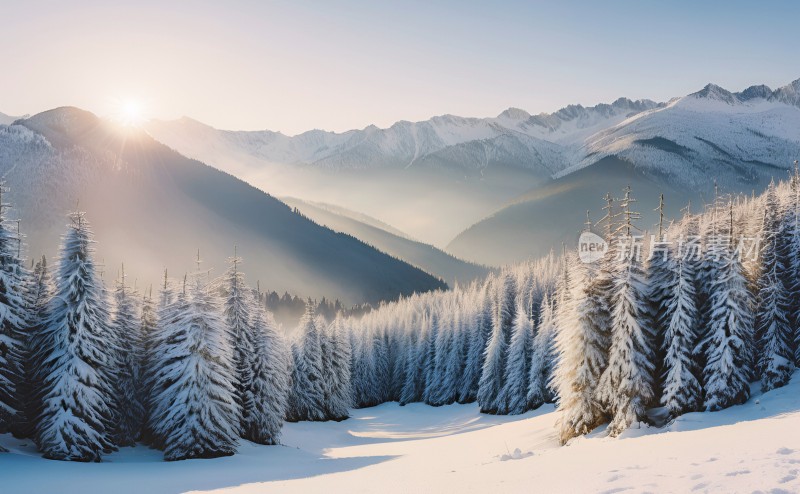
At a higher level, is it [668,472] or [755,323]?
[755,323]

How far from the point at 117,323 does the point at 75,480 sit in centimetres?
1400

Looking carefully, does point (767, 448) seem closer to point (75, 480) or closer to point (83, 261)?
point (75, 480)

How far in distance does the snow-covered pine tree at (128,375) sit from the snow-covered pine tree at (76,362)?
1.38 meters

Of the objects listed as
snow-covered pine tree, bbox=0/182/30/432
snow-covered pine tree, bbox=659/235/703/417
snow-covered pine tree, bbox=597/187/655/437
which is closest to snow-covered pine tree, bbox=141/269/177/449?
snow-covered pine tree, bbox=0/182/30/432

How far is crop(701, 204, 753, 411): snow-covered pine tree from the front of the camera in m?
28.8

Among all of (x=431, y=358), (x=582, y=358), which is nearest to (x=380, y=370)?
(x=431, y=358)

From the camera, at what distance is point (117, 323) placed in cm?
3603

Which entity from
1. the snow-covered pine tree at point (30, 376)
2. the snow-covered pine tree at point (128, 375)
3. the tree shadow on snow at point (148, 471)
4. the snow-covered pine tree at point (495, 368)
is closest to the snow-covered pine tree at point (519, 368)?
the snow-covered pine tree at point (495, 368)

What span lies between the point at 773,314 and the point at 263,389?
3656 centimetres

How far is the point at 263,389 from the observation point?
42.5 meters

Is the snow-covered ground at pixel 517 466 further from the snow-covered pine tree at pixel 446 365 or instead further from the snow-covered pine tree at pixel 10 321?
the snow-covered pine tree at pixel 446 365

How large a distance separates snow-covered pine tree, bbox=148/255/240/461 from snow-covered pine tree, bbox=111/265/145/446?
6.00ft

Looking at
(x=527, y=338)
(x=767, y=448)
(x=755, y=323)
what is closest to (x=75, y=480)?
(x=767, y=448)

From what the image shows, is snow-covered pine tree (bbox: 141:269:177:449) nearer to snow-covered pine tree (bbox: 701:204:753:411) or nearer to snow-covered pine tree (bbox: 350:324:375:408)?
snow-covered pine tree (bbox: 701:204:753:411)
